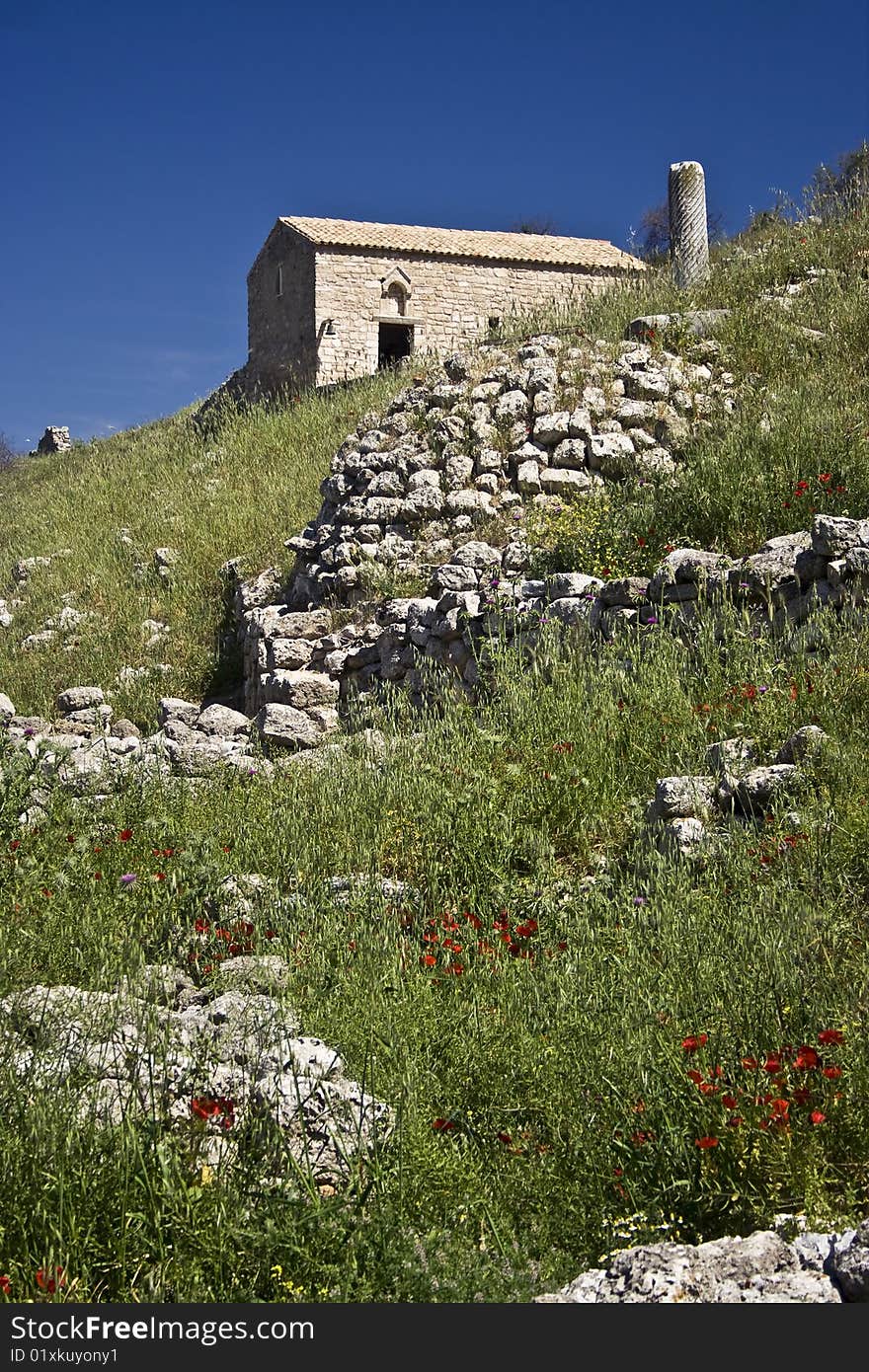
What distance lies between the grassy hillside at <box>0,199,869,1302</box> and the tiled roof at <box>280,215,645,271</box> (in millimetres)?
16344

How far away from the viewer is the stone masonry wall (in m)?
23.2

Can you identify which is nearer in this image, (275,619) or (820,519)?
(820,519)

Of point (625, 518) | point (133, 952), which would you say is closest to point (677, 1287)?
point (133, 952)

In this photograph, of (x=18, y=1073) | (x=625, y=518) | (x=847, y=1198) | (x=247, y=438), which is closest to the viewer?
(x=847, y=1198)

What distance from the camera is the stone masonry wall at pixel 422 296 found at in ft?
76.2

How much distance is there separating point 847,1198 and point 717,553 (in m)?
5.64

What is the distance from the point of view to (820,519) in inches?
265

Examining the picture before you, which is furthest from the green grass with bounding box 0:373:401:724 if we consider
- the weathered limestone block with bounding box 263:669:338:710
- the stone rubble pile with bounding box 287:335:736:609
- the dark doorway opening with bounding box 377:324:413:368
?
the dark doorway opening with bounding box 377:324:413:368

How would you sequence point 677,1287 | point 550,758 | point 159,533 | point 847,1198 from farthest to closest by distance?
point 159,533 < point 550,758 < point 847,1198 < point 677,1287

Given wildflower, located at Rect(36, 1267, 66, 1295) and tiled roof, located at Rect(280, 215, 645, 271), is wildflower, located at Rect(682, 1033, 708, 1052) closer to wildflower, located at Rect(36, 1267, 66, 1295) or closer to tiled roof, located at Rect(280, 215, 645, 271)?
wildflower, located at Rect(36, 1267, 66, 1295)

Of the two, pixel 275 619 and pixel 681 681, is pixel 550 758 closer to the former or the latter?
pixel 681 681

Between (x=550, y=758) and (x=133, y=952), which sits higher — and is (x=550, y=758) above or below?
above

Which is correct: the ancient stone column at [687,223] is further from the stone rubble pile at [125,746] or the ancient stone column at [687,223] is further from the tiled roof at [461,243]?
the tiled roof at [461,243]

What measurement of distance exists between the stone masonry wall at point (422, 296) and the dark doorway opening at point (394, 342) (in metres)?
0.49
